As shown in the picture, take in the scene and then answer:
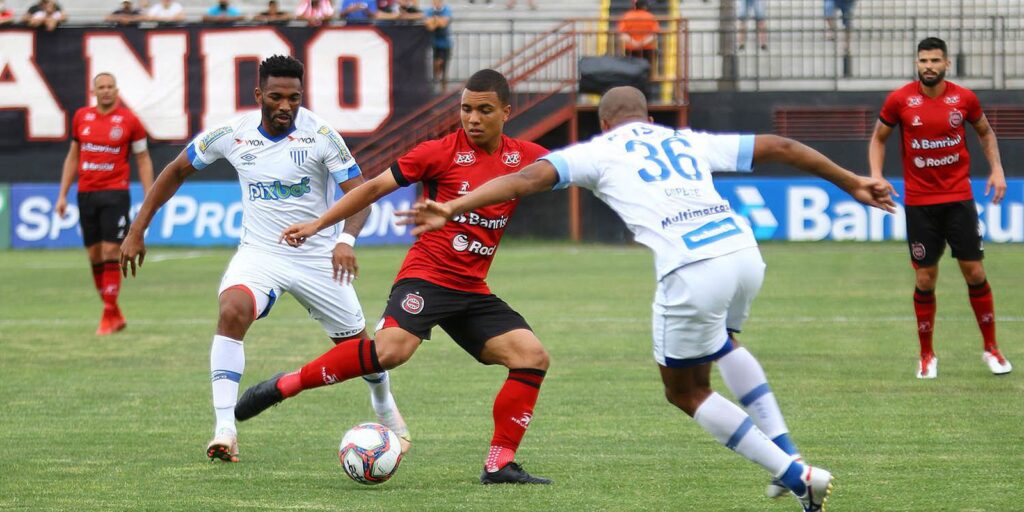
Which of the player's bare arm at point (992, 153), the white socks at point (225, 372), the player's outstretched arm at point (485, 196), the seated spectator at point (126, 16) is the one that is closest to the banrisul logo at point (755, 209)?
the seated spectator at point (126, 16)

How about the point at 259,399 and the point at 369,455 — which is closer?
the point at 369,455

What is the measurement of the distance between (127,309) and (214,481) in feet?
31.1

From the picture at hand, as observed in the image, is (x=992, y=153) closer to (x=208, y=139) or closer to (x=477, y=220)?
(x=477, y=220)

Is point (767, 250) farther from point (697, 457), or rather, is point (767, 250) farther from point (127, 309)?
point (697, 457)

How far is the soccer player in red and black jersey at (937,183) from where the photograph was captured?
10523 millimetres

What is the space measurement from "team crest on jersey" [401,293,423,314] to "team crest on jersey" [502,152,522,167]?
83cm

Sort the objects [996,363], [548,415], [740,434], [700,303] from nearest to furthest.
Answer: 1. [700,303]
2. [740,434]
3. [548,415]
4. [996,363]

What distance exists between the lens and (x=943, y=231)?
10688mm

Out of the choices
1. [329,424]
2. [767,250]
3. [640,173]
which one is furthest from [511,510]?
[767,250]

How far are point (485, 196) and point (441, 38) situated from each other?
69.5 ft

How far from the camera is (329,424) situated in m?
8.88

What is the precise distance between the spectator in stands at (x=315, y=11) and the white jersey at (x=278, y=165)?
18.7 m

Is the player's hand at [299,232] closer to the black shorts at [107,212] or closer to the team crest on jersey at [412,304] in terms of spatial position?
the team crest on jersey at [412,304]

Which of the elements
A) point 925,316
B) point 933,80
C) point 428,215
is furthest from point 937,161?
point 428,215
